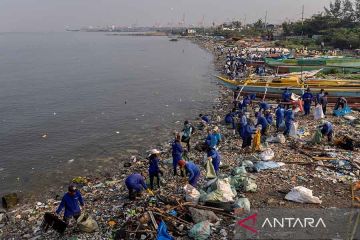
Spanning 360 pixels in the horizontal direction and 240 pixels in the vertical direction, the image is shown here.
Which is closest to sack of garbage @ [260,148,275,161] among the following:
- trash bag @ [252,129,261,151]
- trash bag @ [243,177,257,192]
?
trash bag @ [252,129,261,151]

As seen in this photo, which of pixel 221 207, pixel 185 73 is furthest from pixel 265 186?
pixel 185 73

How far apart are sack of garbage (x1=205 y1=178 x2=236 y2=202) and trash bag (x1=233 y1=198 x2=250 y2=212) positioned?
170mm

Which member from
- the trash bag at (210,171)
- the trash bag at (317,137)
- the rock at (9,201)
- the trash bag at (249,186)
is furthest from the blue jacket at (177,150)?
the rock at (9,201)

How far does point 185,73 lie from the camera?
50531mm

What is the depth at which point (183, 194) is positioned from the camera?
1104 cm

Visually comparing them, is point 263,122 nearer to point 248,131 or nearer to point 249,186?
point 248,131

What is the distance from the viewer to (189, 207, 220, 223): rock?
9.62m

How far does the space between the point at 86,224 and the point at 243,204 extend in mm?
4226

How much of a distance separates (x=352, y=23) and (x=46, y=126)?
242 ft

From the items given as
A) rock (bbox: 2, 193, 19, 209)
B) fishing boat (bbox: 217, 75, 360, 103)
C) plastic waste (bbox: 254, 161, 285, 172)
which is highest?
fishing boat (bbox: 217, 75, 360, 103)

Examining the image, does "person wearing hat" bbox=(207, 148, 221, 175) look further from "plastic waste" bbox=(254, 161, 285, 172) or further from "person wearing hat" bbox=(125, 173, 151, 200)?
"person wearing hat" bbox=(125, 173, 151, 200)

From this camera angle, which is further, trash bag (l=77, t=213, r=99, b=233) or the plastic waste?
the plastic waste

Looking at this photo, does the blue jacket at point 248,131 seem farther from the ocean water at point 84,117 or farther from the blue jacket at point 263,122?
the ocean water at point 84,117

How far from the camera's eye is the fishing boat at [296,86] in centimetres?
2434
